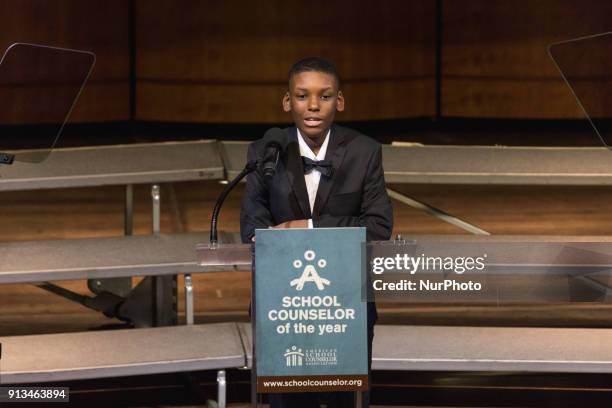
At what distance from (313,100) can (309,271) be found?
39cm

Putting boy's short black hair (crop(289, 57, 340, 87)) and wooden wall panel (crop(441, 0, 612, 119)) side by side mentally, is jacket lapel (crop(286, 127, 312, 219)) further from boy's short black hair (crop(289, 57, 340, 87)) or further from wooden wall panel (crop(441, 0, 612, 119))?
wooden wall panel (crop(441, 0, 612, 119))

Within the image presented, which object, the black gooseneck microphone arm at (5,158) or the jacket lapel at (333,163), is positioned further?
the black gooseneck microphone arm at (5,158)

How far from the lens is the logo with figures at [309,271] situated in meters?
2.20

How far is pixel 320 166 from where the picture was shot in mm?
2494

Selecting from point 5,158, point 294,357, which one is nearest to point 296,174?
point 294,357

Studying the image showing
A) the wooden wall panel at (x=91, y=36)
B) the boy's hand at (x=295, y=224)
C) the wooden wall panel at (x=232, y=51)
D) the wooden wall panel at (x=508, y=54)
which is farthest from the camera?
the wooden wall panel at (x=508, y=54)

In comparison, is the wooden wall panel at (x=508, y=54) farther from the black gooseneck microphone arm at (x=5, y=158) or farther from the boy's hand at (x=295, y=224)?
the boy's hand at (x=295, y=224)

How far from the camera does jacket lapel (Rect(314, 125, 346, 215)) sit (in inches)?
98.8

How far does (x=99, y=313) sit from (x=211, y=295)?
0.51m

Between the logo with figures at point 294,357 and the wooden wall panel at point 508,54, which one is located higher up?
the wooden wall panel at point 508,54

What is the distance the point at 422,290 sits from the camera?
2.32m

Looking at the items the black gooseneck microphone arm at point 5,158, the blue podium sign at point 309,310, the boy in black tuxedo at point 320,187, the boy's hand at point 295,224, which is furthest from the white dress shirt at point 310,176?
the black gooseneck microphone arm at point 5,158

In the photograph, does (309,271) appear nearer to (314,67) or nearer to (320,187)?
(320,187)

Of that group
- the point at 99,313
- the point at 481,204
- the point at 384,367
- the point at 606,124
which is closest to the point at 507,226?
the point at 481,204
